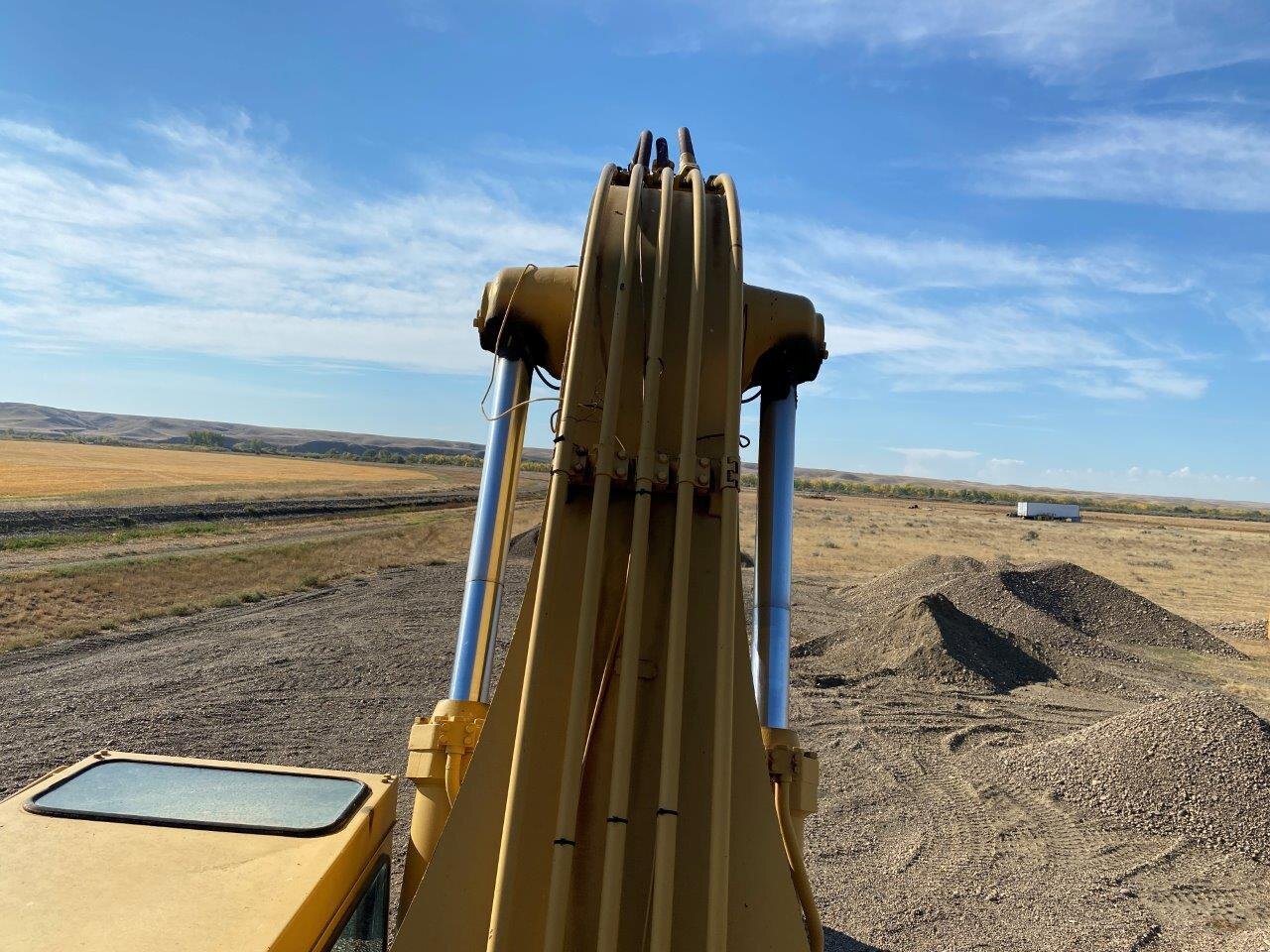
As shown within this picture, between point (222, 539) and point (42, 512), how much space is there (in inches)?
367

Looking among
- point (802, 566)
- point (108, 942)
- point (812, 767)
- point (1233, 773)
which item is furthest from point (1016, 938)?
point (802, 566)

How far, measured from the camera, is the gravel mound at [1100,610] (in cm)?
1781

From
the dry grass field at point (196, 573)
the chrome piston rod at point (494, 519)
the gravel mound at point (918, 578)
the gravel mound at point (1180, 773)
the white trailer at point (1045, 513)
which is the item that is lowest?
the dry grass field at point (196, 573)

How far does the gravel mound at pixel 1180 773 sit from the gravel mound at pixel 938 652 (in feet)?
12.0

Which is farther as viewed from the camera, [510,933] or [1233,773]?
[1233,773]

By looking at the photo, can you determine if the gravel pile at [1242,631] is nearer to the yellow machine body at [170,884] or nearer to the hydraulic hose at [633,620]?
the hydraulic hose at [633,620]

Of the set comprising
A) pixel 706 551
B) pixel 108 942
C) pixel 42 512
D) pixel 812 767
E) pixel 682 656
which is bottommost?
pixel 42 512

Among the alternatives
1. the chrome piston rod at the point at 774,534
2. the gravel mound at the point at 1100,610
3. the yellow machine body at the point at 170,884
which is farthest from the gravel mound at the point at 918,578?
the yellow machine body at the point at 170,884

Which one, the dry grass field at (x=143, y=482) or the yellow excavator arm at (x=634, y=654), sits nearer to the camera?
the yellow excavator arm at (x=634, y=654)

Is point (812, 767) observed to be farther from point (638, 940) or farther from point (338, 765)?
point (338, 765)

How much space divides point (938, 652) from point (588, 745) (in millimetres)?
12639

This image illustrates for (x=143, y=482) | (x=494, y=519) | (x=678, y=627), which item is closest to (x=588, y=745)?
(x=678, y=627)

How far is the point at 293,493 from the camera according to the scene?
52562 mm

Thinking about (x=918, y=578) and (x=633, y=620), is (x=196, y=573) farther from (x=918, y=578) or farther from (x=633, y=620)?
(x=633, y=620)
